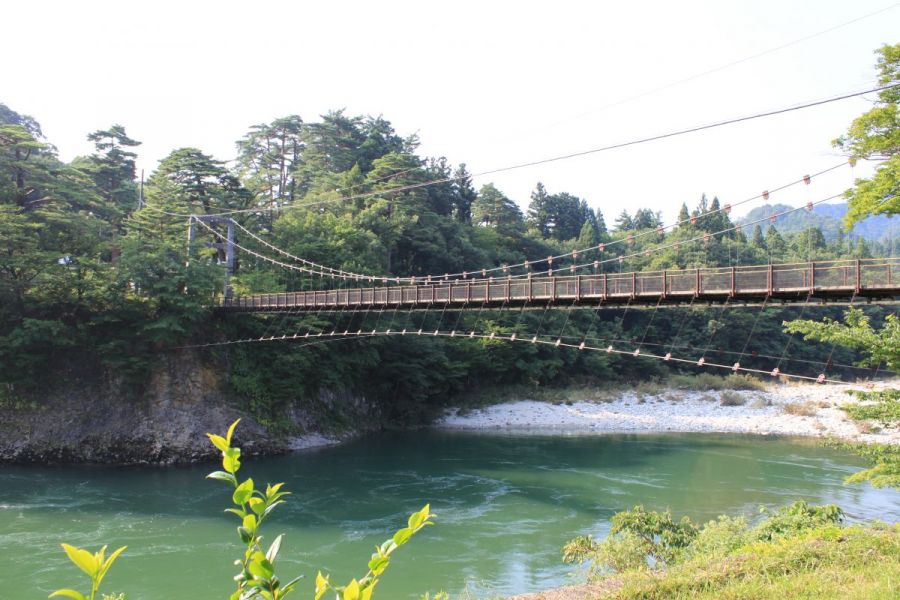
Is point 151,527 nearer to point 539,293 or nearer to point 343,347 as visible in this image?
point 539,293

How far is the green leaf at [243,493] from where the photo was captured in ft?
5.44

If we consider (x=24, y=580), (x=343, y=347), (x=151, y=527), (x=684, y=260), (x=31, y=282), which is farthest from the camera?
(x=684, y=260)

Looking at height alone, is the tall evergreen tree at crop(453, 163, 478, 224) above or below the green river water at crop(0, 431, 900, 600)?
above

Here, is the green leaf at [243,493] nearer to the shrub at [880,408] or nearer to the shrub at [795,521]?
the shrub at [880,408]

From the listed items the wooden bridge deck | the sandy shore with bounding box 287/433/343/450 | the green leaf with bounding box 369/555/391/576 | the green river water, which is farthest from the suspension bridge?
the green leaf with bounding box 369/555/391/576

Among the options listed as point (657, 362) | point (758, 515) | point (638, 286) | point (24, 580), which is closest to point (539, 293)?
point (638, 286)

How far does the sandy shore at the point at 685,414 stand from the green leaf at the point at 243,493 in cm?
2830

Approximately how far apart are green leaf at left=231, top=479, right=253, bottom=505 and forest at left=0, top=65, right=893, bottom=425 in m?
10.7

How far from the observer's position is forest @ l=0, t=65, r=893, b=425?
68.9 ft

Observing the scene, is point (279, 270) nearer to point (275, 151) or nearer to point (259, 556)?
point (275, 151)

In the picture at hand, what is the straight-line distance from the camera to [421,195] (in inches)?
1510

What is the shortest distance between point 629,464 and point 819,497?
5.96 meters

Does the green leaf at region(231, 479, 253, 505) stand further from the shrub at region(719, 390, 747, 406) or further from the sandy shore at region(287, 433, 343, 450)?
the shrub at region(719, 390, 747, 406)

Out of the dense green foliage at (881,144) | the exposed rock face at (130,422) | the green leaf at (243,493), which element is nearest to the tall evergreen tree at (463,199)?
the exposed rock face at (130,422)
